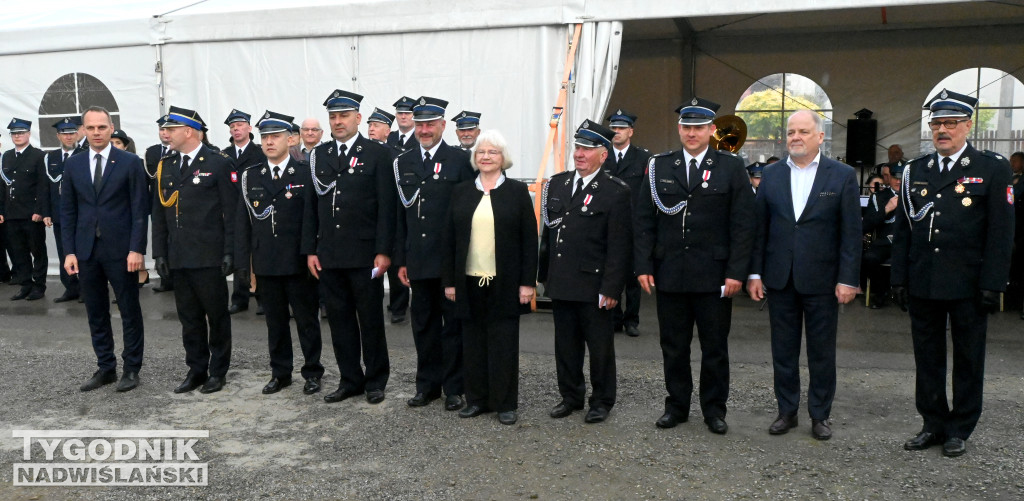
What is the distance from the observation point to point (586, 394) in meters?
5.71

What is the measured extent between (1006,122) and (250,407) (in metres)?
13.6

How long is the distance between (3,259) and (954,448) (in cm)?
1110

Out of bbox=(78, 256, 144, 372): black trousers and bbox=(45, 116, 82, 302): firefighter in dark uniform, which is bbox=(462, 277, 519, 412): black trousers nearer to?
bbox=(78, 256, 144, 372): black trousers

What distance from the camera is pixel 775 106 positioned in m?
15.4

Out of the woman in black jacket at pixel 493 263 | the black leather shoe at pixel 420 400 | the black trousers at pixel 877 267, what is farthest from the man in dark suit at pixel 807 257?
the black trousers at pixel 877 267

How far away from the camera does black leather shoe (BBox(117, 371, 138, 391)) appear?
6051 millimetres

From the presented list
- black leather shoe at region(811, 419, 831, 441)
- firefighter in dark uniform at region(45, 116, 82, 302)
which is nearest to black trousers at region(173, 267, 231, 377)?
black leather shoe at region(811, 419, 831, 441)

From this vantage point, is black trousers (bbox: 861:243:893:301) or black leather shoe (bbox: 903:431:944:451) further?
black trousers (bbox: 861:243:893:301)

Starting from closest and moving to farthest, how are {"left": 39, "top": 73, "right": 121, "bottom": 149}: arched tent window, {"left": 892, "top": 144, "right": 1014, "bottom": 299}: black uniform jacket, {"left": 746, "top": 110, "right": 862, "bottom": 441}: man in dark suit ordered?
{"left": 892, "top": 144, "right": 1014, "bottom": 299}: black uniform jacket < {"left": 746, "top": 110, "right": 862, "bottom": 441}: man in dark suit < {"left": 39, "top": 73, "right": 121, "bottom": 149}: arched tent window

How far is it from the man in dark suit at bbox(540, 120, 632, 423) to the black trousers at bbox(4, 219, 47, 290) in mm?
7509

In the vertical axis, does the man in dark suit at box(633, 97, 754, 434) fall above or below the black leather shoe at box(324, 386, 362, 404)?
above

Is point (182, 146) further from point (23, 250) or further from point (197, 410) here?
point (23, 250)

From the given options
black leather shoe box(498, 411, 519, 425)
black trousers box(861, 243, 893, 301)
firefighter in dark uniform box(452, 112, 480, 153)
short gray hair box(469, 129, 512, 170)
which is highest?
firefighter in dark uniform box(452, 112, 480, 153)

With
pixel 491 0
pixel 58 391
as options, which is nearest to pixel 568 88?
pixel 491 0
